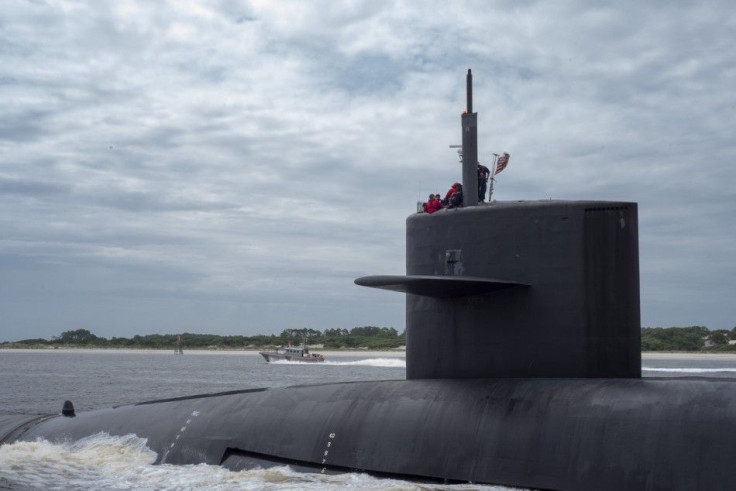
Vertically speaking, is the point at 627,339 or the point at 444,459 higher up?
the point at 627,339

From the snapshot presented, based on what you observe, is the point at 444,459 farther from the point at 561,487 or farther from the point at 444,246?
the point at 444,246

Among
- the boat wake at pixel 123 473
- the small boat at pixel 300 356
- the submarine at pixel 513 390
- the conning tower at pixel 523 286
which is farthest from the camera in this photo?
the small boat at pixel 300 356

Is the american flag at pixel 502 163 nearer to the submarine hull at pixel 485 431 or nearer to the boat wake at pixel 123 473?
the submarine hull at pixel 485 431

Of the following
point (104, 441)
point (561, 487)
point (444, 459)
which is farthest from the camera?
point (104, 441)

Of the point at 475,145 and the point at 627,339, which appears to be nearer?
the point at 627,339

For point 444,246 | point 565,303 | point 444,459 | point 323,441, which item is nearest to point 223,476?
point 323,441

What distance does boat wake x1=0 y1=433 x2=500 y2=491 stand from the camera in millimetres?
10367

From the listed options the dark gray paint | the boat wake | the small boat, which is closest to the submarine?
the dark gray paint

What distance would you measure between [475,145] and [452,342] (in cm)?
256

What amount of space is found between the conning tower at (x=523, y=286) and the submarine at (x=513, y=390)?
2 centimetres

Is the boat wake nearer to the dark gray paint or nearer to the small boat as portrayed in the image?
the dark gray paint

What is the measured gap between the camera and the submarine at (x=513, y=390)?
8508 millimetres

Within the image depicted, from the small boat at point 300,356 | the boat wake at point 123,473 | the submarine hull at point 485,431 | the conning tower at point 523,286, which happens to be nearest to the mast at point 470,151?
the conning tower at point 523,286

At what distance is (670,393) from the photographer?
29.2ft
